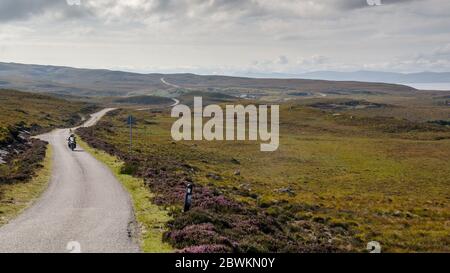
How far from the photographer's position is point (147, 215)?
848 inches

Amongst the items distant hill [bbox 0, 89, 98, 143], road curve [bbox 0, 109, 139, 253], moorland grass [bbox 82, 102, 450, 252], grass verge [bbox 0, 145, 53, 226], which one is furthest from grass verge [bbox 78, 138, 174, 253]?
Answer: distant hill [bbox 0, 89, 98, 143]

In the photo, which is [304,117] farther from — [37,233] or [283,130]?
[37,233]

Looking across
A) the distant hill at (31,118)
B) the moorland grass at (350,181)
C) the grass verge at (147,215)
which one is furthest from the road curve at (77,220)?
the distant hill at (31,118)

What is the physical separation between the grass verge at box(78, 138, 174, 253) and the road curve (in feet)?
1.55

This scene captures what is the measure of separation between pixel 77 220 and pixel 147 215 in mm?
3407

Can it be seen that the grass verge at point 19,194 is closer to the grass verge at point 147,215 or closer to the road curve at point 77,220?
the road curve at point 77,220

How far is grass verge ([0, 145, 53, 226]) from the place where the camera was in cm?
2107

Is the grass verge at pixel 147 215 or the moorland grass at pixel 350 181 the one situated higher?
the grass verge at pixel 147 215

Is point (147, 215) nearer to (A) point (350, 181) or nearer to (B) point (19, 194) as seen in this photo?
(B) point (19, 194)

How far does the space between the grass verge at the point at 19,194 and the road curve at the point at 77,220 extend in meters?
0.49

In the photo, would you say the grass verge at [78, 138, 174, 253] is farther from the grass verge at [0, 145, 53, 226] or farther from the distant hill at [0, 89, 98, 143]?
the distant hill at [0, 89, 98, 143]

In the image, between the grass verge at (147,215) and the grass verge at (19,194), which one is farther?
the grass verge at (19,194)

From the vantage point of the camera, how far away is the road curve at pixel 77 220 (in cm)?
1595

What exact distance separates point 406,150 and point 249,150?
28788mm
